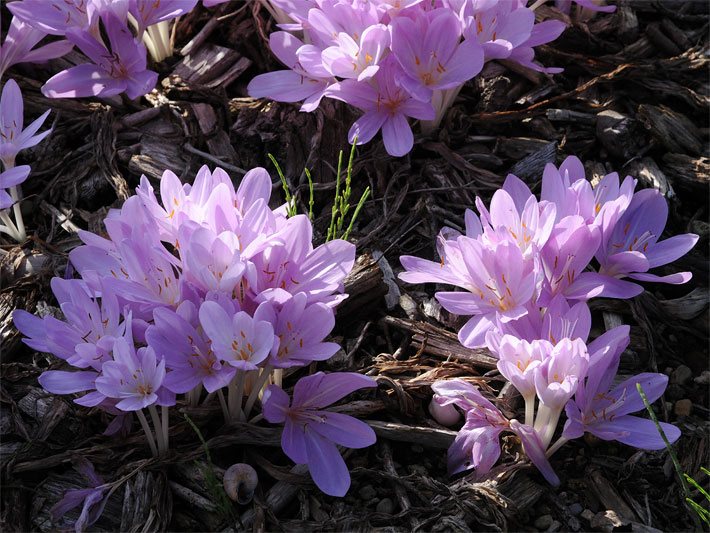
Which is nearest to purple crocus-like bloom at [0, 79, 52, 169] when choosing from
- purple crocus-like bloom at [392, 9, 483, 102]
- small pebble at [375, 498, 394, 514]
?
purple crocus-like bloom at [392, 9, 483, 102]

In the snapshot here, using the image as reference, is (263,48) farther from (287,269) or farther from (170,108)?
(287,269)

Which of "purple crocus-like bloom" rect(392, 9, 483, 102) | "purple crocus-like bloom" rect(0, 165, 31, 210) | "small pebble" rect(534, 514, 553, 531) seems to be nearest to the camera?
"small pebble" rect(534, 514, 553, 531)

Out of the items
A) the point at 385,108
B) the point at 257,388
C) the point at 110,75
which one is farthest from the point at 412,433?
the point at 110,75

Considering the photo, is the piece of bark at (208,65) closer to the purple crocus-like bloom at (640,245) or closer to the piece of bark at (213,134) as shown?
the piece of bark at (213,134)

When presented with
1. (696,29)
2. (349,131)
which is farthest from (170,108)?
(696,29)

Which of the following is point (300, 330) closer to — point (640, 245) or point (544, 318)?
point (544, 318)

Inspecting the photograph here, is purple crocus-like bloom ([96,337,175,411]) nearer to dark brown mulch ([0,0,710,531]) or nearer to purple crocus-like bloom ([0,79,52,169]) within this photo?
dark brown mulch ([0,0,710,531])
